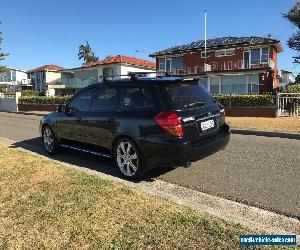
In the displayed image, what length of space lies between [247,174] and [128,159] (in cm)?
215

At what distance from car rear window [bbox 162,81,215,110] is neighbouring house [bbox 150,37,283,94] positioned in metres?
25.7

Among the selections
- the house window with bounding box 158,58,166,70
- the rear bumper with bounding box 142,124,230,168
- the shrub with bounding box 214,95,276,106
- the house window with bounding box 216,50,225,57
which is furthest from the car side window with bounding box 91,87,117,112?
the house window with bounding box 158,58,166,70

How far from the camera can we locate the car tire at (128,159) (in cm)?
612

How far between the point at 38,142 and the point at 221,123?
626cm

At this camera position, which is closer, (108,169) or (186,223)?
(186,223)

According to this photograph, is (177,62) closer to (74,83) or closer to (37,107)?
(37,107)

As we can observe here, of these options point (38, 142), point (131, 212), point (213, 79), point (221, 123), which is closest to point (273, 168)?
point (221, 123)

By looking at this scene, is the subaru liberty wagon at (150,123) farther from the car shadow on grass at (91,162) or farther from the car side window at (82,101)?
the car shadow on grass at (91,162)

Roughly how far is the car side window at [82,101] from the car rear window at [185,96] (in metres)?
2.09

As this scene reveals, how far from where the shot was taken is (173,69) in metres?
40.6

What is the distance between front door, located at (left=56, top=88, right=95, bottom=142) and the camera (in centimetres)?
754

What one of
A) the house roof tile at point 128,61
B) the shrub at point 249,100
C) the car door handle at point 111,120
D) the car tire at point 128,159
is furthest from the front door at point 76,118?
the house roof tile at point 128,61

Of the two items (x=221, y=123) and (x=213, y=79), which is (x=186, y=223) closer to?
(x=221, y=123)

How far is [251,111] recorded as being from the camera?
19.2 meters
